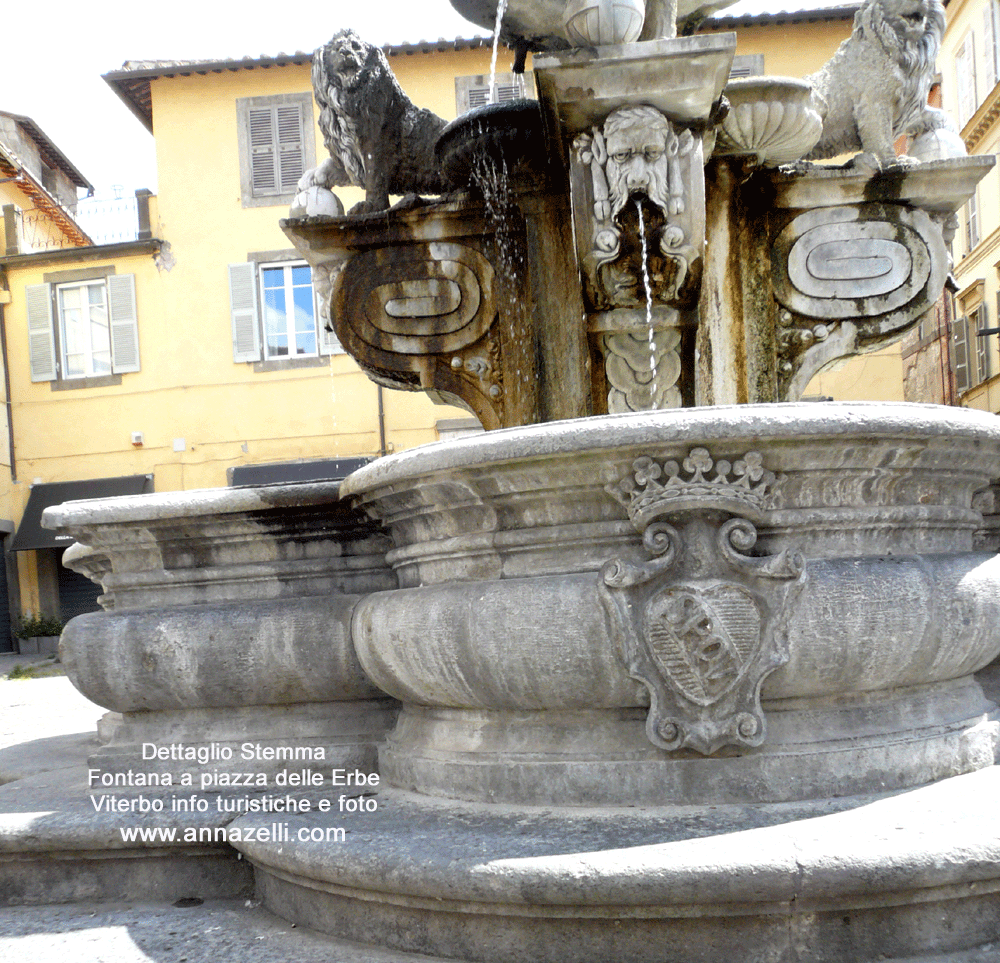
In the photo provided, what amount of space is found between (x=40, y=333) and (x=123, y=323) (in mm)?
1568

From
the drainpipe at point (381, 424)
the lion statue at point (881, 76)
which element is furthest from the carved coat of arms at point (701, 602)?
the drainpipe at point (381, 424)

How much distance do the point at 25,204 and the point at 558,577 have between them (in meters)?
22.1

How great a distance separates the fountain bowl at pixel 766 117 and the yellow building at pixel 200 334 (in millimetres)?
13094

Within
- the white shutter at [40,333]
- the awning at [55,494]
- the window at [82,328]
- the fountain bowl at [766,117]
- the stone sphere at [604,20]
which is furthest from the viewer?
the white shutter at [40,333]

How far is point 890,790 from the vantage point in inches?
87.4

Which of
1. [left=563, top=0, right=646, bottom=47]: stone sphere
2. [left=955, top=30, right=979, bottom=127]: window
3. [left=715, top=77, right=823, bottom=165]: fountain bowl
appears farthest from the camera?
[left=955, top=30, right=979, bottom=127]: window

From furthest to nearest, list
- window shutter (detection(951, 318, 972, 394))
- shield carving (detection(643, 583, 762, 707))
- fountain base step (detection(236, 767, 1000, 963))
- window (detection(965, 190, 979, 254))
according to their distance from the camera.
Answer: window (detection(965, 190, 979, 254)) < window shutter (detection(951, 318, 972, 394)) < shield carving (detection(643, 583, 762, 707)) < fountain base step (detection(236, 767, 1000, 963))

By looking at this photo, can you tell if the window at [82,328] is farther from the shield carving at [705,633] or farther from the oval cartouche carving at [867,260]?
the shield carving at [705,633]

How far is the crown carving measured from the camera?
213cm

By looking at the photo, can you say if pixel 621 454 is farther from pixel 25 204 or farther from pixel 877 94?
pixel 25 204

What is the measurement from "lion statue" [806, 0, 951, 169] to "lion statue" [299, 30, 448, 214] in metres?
1.52

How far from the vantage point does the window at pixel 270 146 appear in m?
17.4

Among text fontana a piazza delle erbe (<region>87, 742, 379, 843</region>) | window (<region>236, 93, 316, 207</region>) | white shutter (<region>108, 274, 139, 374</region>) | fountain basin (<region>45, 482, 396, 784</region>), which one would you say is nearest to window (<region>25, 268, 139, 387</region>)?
white shutter (<region>108, 274, 139, 374</region>)

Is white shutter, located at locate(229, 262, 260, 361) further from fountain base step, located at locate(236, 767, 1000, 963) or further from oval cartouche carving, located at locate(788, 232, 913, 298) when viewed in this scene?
fountain base step, located at locate(236, 767, 1000, 963)
